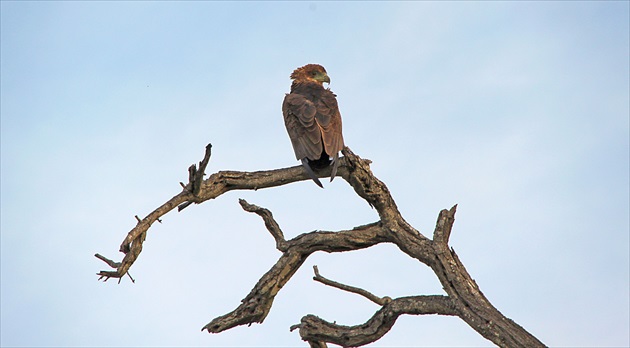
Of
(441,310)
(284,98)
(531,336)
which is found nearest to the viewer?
(531,336)

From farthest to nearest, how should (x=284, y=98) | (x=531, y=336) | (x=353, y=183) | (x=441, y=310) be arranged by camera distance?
(x=284, y=98), (x=353, y=183), (x=441, y=310), (x=531, y=336)

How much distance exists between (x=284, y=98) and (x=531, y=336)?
3.81 meters

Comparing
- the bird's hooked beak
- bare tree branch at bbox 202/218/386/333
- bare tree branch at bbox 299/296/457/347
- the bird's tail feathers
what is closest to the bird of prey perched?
the bird's tail feathers

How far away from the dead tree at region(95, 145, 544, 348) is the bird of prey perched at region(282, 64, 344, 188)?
150mm

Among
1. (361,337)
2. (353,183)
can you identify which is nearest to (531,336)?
(361,337)

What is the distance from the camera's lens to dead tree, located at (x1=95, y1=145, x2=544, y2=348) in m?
6.55

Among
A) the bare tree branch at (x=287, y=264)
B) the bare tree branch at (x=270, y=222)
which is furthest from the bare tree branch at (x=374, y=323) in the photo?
the bare tree branch at (x=270, y=222)

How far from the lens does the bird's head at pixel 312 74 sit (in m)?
9.28

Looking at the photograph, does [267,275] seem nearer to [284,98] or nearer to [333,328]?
[333,328]

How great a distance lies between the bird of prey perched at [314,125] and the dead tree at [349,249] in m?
0.15

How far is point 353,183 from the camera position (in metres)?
7.14

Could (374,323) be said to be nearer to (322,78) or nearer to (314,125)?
(314,125)

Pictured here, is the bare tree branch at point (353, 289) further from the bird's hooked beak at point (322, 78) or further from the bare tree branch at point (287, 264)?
the bird's hooked beak at point (322, 78)

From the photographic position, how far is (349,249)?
23.7 ft
